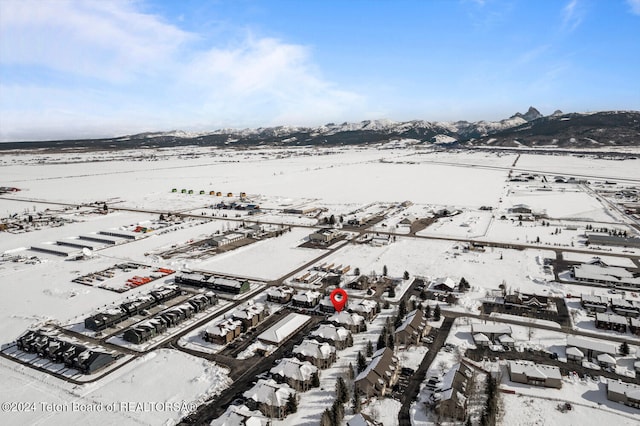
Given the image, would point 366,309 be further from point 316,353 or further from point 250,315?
point 250,315

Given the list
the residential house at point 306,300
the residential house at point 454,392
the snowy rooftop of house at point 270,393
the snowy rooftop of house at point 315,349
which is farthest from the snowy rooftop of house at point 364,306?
the snowy rooftop of house at point 270,393

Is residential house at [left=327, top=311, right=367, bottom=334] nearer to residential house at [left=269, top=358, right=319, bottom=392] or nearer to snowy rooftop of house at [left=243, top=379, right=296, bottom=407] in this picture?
residential house at [left=269, top=358, right=319, bottom=392]

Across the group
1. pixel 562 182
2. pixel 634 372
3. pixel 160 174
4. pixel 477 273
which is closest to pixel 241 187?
pixel 160 174

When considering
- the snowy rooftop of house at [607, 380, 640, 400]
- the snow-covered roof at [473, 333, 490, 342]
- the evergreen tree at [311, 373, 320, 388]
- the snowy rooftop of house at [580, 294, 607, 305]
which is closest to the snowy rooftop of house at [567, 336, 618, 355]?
the snowy rooftop of house at [607, 380, 640, 400]

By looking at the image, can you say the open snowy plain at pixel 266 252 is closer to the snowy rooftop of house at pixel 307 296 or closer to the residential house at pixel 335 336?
the residential house at pixel 335 336

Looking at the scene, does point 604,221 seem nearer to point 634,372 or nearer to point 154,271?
point 634,372
